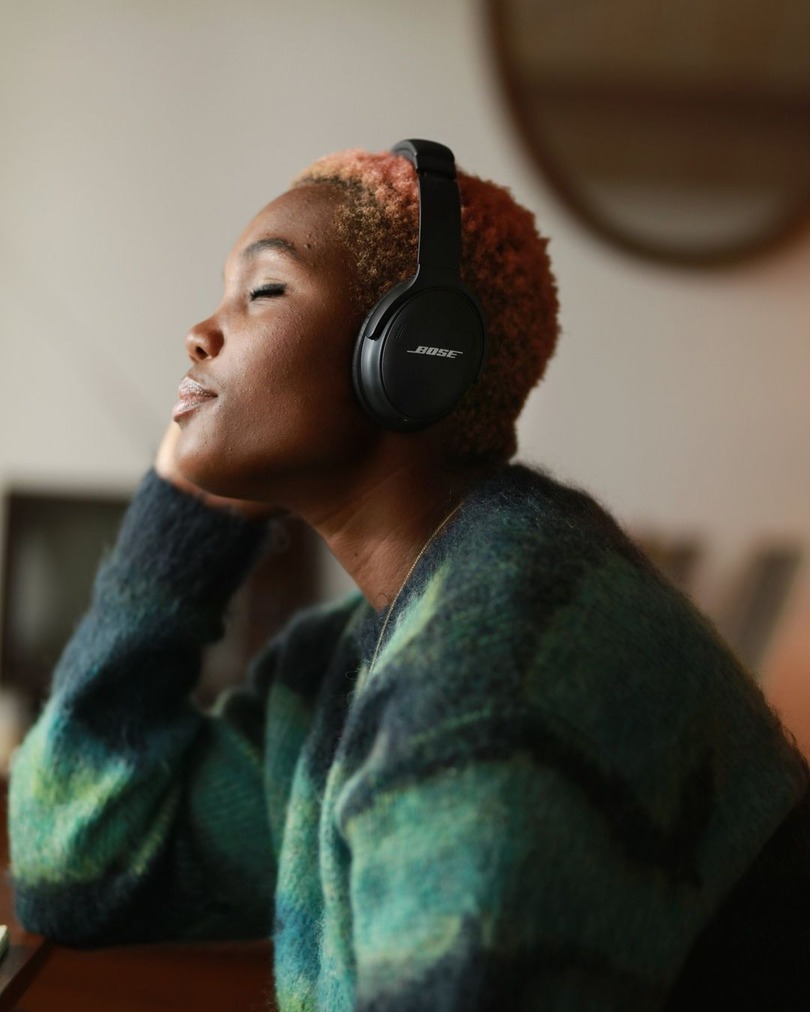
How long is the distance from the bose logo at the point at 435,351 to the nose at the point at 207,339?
176mm

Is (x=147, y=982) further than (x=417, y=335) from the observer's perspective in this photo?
Yes

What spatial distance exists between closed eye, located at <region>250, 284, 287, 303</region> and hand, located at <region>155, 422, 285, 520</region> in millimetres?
195

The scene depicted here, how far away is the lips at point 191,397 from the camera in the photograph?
794 mm

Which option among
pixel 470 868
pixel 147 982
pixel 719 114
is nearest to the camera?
pixel 470 868

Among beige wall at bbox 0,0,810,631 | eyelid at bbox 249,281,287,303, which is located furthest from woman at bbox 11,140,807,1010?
beige wall at bbox 0,0,810,631

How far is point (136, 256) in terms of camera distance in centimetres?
189

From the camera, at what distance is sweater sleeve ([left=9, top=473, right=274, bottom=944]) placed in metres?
0.87

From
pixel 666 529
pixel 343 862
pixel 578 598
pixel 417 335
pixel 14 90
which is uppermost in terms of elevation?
pixel 14 90

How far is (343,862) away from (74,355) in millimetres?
1474

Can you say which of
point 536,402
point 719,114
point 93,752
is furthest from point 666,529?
point 93,752

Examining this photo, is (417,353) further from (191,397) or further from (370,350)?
(191,397)

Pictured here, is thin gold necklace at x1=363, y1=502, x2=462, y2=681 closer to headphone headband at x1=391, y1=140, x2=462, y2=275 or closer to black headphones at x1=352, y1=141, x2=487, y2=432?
black headphones at x1=352, y1=141, x2=487, y2=432

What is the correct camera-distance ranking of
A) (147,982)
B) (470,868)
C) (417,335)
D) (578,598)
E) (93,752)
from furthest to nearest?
(147,982)
(93,752)
(417,335)
(578,598)
(470,868)

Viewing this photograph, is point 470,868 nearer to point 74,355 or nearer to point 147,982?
point 147,982
